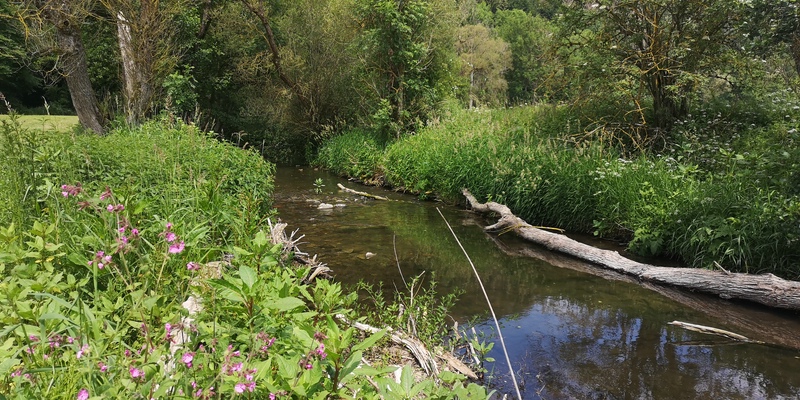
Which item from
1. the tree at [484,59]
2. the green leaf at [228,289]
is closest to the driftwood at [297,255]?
the green leaf at [228,289]

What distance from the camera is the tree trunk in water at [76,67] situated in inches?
410

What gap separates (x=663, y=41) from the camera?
912cm

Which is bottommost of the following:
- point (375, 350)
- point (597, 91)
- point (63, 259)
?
point (375, 350)

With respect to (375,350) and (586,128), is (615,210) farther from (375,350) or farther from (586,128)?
(375,350)

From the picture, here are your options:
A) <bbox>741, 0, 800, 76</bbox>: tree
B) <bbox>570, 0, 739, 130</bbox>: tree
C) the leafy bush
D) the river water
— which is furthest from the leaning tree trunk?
<bbox>741, 0, 800, 76</bbox>: tree

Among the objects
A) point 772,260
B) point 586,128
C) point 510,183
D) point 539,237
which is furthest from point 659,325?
point 586,128

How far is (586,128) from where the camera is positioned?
9.62m

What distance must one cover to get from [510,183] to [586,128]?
202 centimetres

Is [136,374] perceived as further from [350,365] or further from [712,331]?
[712,331]

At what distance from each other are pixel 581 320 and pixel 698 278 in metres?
1.77

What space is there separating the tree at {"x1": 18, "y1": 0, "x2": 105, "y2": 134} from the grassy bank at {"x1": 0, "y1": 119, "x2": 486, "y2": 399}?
756cm

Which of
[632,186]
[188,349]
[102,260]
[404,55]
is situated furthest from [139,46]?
[188,349]

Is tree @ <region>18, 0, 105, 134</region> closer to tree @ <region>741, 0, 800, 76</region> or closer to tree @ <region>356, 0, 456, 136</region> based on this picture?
tree @ <region>356, 0, 456, 136</region>

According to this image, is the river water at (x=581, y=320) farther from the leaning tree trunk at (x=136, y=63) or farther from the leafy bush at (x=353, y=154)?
the leafy bush at (x=353, y=154)
